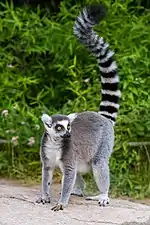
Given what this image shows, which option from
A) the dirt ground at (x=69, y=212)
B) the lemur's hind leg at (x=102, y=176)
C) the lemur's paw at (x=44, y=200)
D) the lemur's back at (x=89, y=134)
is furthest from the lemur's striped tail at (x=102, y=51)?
the lemur's paw at (x=44, y=200)

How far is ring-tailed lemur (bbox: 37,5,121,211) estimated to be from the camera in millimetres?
5262

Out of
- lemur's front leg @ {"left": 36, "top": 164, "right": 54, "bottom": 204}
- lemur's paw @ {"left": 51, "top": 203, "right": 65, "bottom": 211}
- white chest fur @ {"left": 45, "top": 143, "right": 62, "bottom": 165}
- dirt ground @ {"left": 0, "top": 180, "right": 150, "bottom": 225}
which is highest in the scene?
white chest fur @ {"left": 45, "top": 143, "right": 62, "bottom": 165}

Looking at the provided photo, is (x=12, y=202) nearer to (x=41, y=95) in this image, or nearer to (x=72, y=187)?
(x=72, y=187)

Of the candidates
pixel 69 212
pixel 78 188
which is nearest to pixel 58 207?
pixel 69 212

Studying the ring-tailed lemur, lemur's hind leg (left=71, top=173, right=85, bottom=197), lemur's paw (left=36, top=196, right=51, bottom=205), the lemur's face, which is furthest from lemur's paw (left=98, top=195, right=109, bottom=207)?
the lemur's face

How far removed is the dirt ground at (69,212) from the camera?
4.95m

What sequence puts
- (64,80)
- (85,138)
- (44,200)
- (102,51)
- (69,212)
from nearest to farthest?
1. (69,212)
2. (44,200)
3. (85,138)
4. (102,51)
5. (64,80)

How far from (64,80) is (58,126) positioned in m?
2.63

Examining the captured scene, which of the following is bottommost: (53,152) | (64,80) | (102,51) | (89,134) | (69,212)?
(69,212)

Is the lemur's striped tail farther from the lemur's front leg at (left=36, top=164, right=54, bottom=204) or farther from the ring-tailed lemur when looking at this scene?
the lemur's front leg at (left=36, top=164, right=54, bottom=204)

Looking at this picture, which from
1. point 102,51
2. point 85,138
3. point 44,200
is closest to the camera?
point 44,200

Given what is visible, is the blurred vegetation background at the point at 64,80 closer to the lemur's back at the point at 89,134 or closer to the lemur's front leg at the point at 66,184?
the lemur's back at the point at 89,134

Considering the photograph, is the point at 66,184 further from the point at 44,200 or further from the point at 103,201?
the point at 103,201

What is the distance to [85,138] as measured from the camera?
217 inches
